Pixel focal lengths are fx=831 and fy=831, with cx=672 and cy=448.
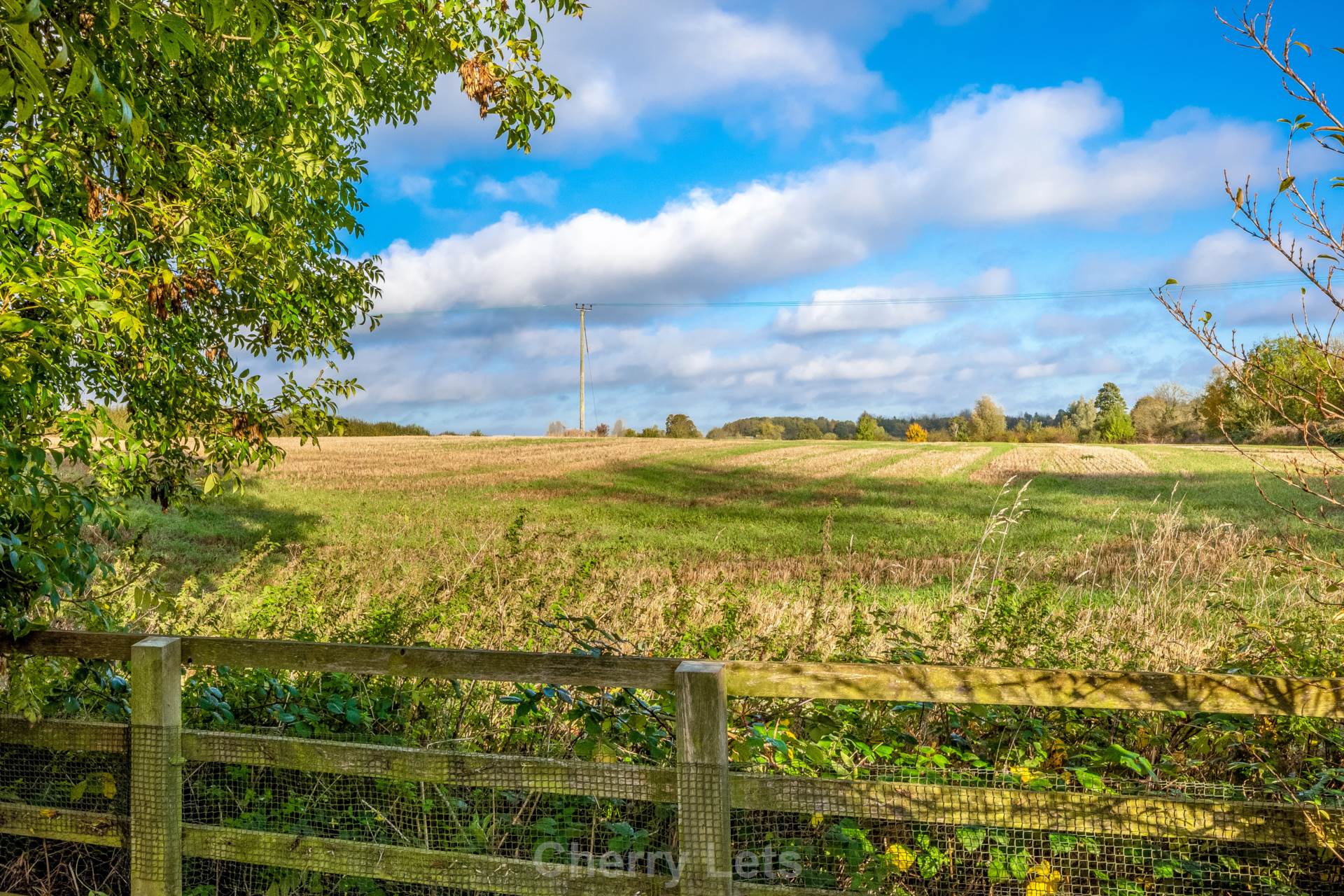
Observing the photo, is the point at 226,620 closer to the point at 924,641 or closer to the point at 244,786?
the point at 244,786

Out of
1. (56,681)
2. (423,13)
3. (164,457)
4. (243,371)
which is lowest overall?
(56,681)

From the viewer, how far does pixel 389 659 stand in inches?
140

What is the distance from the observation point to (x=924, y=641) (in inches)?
264

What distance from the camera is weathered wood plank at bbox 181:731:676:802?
3.29 m

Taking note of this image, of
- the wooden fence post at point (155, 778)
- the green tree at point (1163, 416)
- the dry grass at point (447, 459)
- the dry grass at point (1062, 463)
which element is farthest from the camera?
the green tree at point (1163, 416)

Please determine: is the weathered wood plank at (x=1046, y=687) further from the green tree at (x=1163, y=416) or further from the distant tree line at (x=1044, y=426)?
the green tree at (x=1163, y=416)

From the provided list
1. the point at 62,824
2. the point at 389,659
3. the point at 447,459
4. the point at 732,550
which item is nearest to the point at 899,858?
the point at 389,659

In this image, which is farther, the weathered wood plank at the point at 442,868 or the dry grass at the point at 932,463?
the dry grass at the point at 932,463

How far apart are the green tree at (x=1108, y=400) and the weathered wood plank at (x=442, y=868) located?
6776cm

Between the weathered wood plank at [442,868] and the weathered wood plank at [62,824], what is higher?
the weathered wood plank at [62,824]

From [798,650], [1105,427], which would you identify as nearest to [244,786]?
[798,650]

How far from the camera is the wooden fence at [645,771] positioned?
309 cm

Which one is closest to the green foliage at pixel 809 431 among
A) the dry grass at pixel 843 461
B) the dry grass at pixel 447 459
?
the dry grass at pixel 843 461

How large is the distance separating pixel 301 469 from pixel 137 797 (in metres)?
22.2
